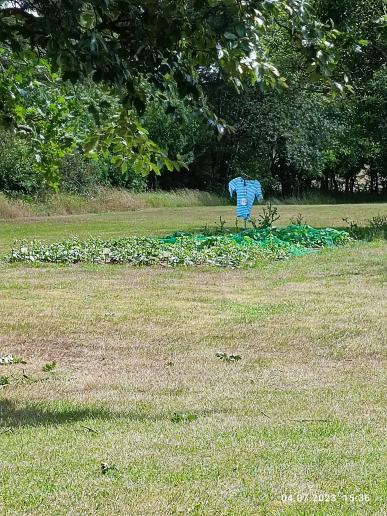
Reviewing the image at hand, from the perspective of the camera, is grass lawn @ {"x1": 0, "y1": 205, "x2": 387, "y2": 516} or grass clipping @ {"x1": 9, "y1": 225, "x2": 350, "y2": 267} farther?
grass clipping @ {"x1": 9, "y1": 225, "x2": 350, "y2": 267}

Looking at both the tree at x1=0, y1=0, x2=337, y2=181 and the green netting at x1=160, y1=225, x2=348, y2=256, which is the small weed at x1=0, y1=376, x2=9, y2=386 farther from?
the green netting at x1=160, y1=225, x2=348, y2=256

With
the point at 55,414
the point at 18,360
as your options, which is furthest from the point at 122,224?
the point at 55,414

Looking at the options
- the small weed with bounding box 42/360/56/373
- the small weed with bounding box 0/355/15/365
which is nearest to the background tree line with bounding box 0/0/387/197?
the small weed with bounding box 42/360/56/373

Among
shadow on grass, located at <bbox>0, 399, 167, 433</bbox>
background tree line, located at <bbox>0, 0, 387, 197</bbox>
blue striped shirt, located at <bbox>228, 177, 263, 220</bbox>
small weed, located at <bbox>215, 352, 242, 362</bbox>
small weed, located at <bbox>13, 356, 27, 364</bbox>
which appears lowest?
small weed, located at <bbox>13, 356, 27, 364</bbox>

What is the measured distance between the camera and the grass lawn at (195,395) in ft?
12.6

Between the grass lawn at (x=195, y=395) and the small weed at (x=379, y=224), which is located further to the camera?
the small weed at (x=379, y=224)

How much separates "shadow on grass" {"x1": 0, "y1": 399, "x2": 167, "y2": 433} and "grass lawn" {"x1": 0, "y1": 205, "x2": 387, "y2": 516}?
1cm

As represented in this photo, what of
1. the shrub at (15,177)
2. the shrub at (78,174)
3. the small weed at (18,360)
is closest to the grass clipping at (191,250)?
the small weed at (18,360)

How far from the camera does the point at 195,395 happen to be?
6137mm

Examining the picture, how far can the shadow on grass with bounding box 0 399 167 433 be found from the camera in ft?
17.5

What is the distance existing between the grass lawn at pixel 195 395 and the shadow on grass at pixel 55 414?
0.5 inches

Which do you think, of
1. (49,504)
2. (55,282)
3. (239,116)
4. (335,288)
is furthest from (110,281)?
(239,116)

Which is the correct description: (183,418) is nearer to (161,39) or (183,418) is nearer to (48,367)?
(48,367)

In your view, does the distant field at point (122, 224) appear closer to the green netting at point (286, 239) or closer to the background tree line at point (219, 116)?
the background tree line at point (219, 116)
